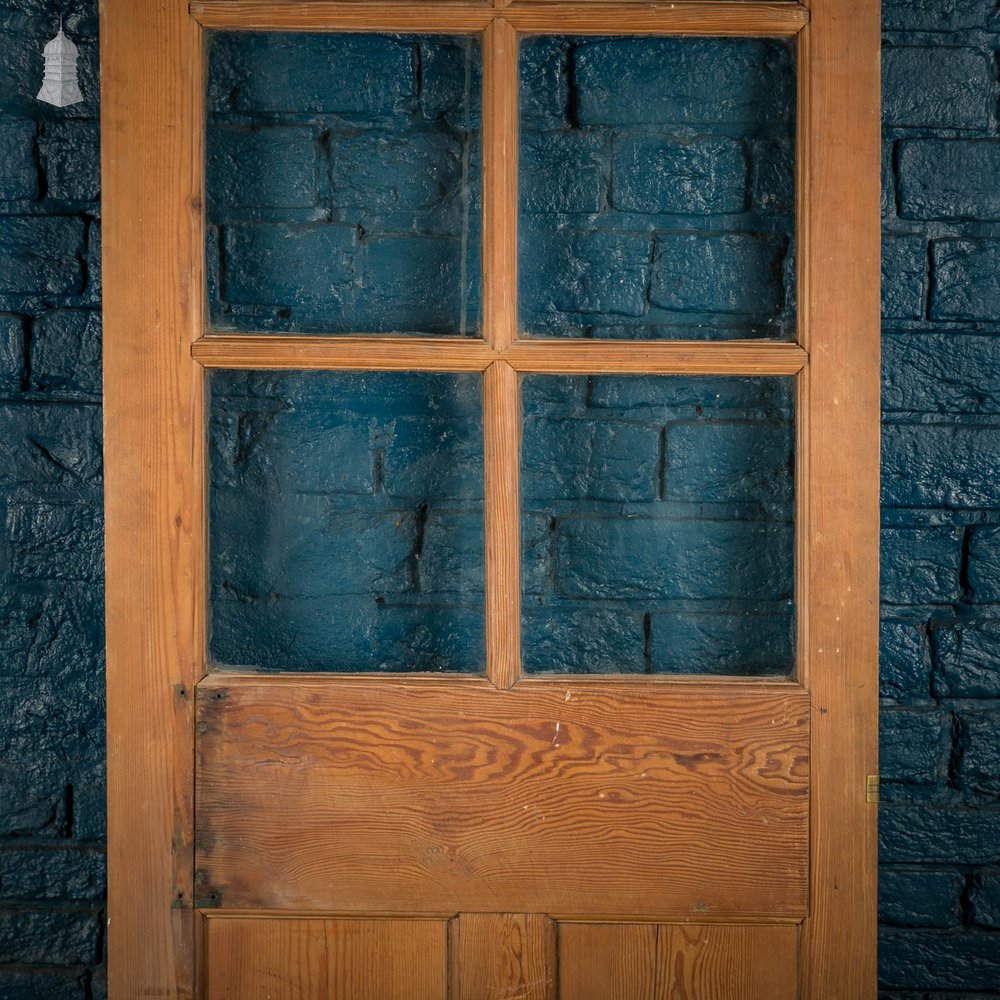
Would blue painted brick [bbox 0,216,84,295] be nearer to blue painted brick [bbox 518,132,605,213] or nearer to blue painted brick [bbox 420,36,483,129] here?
blue painted brick [bbox 420,36,483,129]

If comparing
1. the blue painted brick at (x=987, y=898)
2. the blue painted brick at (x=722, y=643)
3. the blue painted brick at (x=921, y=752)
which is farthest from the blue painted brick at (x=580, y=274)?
the blue painted brick at (x=987, y=898)

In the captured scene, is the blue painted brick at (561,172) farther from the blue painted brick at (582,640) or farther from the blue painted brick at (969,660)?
the blue painted brick at (969,660)

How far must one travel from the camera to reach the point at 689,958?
1.25 meters

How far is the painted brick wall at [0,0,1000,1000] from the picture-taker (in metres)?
1.27

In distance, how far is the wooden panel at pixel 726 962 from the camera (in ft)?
4.09

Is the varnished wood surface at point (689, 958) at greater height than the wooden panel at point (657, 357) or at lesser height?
lesser

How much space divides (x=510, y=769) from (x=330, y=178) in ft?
2.75

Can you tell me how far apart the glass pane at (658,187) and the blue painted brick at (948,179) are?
0.53 ft

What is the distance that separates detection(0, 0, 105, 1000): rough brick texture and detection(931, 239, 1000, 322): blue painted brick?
1.16 m

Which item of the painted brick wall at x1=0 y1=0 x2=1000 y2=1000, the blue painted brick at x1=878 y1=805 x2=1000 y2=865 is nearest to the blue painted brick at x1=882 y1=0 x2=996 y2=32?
the painted brick wall at x1=0 y1=0 x2=1000 y2=1000

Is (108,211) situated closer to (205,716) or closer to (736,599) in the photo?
(205,716)

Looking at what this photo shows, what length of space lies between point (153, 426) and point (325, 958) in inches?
29.6

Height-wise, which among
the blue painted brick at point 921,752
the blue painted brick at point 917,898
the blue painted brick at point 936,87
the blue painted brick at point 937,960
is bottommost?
the blue painted brick at point 937,960

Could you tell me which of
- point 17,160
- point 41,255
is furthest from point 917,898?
point 17,160
